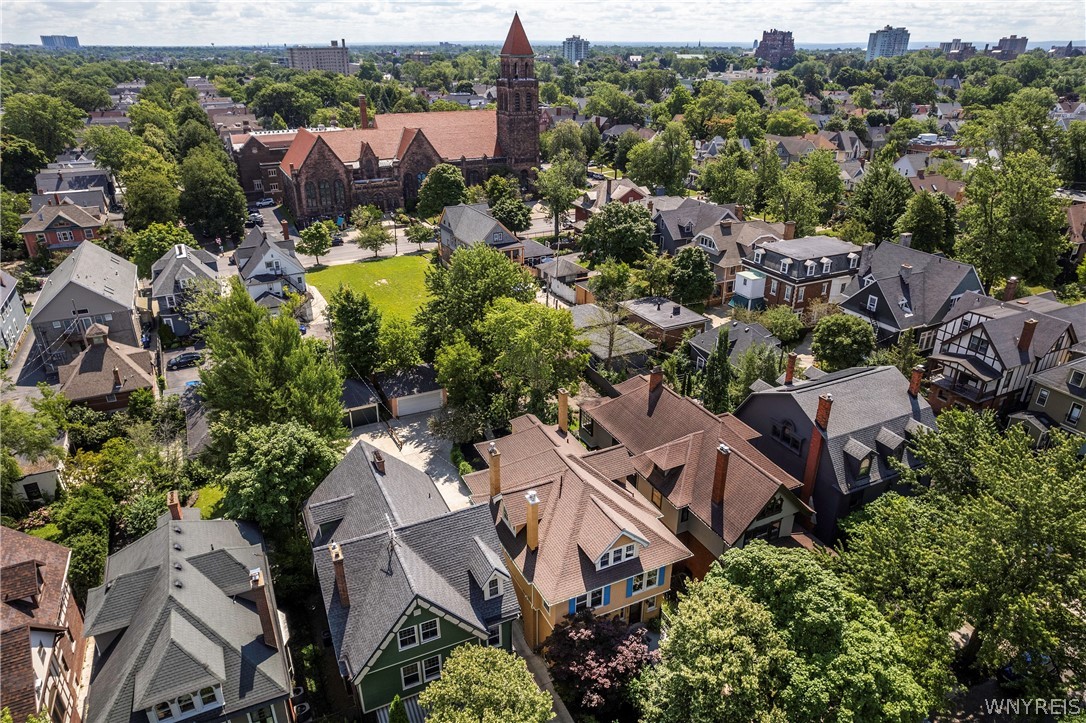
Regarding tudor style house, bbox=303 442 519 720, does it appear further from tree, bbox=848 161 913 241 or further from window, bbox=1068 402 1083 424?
tree, bbox=848 161 913 241

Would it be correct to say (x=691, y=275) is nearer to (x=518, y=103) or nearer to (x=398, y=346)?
(x=398, y=346)

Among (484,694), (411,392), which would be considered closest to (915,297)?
(411,392)

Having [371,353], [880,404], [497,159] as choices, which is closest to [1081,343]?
[880,404]

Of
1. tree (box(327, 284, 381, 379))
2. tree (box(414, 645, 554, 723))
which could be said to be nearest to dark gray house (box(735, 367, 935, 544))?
tree (box(414, 645, 554, 723))

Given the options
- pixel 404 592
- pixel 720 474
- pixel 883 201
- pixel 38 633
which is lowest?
pixel 38 633

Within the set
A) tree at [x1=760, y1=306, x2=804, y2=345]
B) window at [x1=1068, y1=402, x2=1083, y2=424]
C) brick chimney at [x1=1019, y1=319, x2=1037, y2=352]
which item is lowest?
window at [x1=1068, y1=402, x2=1083, y2=424]

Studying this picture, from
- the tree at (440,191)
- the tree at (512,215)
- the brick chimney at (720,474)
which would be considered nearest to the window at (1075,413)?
the brick chimney at (720,474)

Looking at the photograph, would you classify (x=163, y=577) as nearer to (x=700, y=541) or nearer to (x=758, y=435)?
(x=700, y=541)
